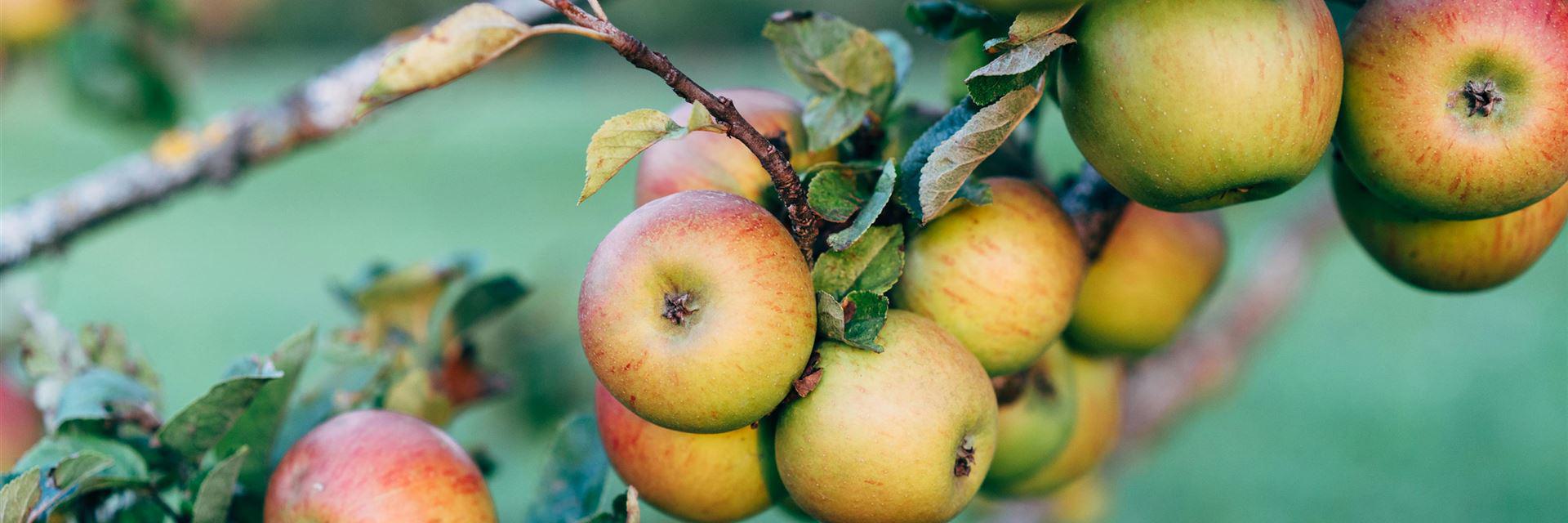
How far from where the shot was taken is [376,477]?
80cm

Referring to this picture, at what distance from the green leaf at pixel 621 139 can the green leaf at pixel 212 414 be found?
340mm

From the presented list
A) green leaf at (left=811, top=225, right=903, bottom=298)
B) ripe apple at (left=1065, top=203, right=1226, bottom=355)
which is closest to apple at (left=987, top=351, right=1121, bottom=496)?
ripe apple at (left=1065, top=203, right=1226, bottom=355)

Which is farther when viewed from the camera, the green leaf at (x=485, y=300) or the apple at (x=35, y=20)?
the apple at (x=35, y=20)

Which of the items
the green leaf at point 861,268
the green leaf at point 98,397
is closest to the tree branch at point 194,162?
the green leaf at point 98,397

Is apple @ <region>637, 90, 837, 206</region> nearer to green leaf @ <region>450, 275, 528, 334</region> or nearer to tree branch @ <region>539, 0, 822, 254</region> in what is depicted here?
tree branch @ <region>539, 0, 822, 254</region>

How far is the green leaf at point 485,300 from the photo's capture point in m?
1.12

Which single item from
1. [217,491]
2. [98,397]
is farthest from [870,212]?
[98,397]

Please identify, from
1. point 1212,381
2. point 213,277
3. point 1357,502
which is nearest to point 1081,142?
point 1212,381

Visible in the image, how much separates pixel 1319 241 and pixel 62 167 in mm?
6348

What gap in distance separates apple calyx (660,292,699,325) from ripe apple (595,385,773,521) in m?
0.14

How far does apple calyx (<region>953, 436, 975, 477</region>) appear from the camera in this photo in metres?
0.76

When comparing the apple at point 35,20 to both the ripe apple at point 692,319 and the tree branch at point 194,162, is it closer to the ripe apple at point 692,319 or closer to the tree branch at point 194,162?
the tree branch at point 194,162

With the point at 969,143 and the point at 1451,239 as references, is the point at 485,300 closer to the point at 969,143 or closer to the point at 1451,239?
the point at 969,143

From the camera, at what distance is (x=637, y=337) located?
680 millimetres
